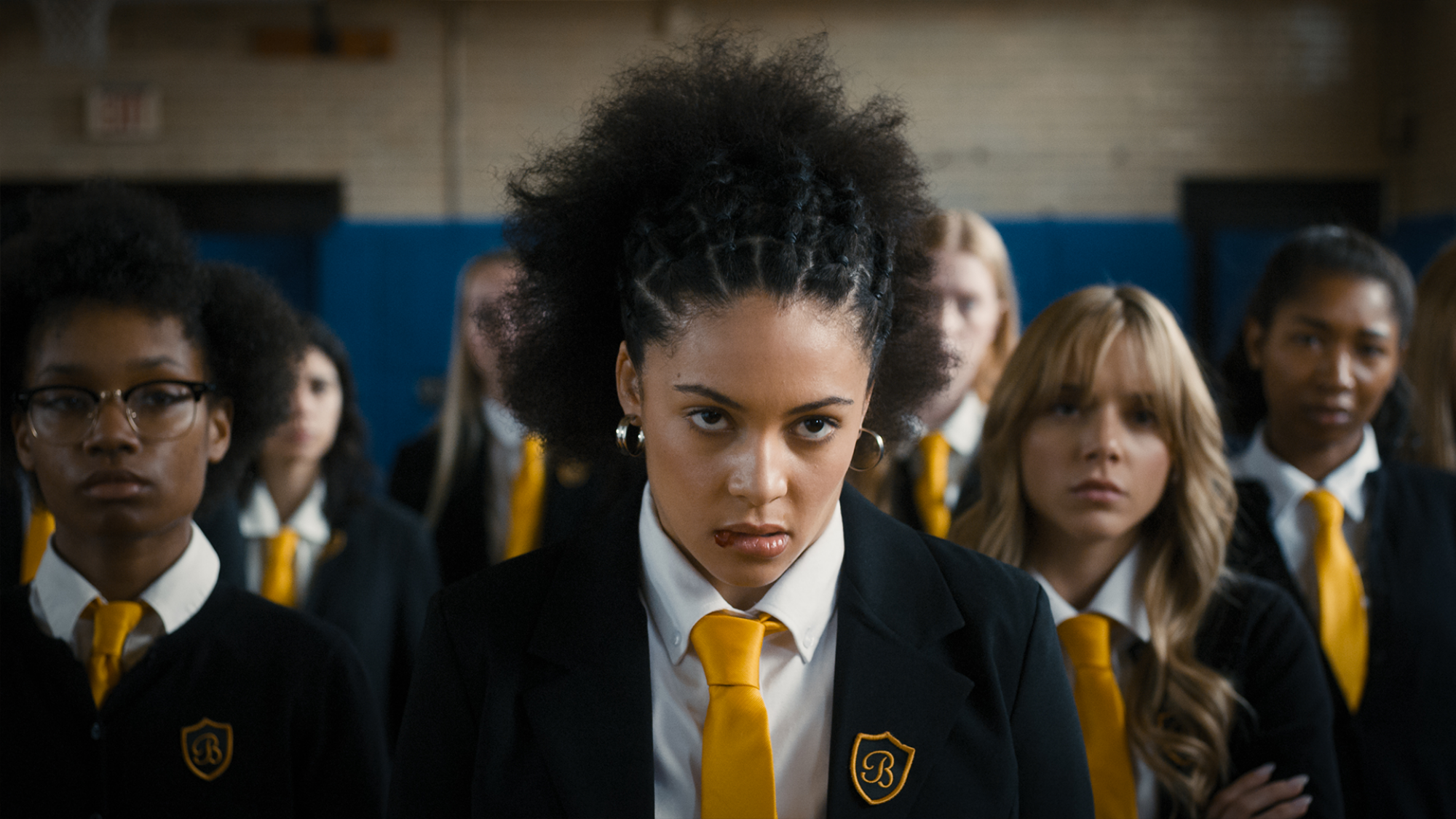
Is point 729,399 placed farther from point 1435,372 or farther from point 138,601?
point 1435,372

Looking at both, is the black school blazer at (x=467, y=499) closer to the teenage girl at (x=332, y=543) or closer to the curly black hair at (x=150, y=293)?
the teenage girl at (x=332, y=543)

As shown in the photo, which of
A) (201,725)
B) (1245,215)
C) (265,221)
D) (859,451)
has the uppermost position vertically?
(265,221)

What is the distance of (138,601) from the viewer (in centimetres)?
187

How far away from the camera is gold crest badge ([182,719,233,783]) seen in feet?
5.87

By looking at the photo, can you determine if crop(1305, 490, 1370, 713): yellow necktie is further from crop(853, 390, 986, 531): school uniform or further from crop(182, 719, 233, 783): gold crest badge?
crop(182, 719, 233, 783): gold crest badge

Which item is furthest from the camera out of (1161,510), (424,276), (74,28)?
(424,276)

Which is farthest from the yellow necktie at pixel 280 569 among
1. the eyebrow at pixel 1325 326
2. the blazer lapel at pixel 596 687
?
Answer: the eyebrow at pixel 1325 326

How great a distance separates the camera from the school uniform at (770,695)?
142 cm

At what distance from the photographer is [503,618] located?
1513 millimetres

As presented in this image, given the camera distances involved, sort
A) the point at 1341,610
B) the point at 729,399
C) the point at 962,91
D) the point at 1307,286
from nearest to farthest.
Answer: the point at 729,399 < the point at 1341,610 < the point at 1307,286 < the point at 962,91

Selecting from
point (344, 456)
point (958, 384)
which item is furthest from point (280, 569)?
point (958, 384)

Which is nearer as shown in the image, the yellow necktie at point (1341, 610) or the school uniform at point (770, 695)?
the school uniform at point (770, 695)

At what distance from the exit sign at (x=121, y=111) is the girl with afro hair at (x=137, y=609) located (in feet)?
21.4

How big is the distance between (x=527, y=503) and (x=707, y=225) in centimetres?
215
